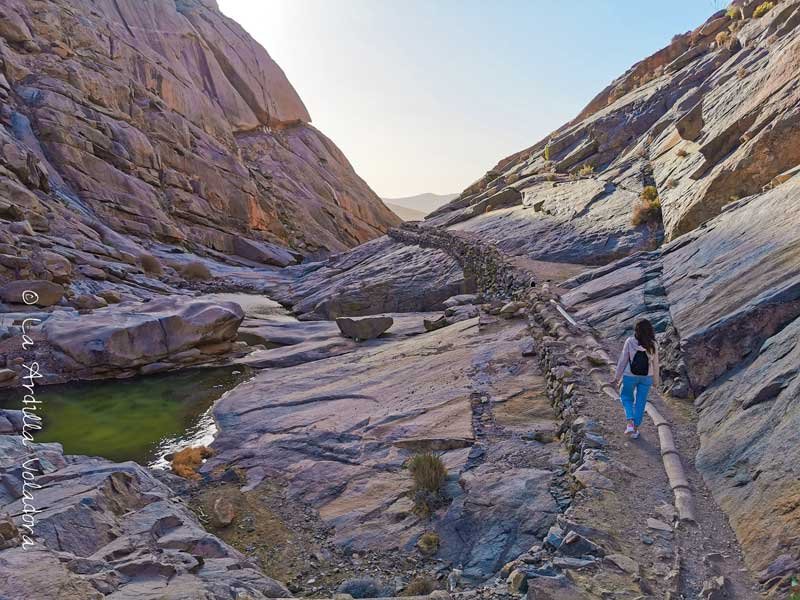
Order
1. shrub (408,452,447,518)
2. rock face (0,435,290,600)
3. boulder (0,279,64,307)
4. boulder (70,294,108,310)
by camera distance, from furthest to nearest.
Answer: boulder (70,294,108,310) < boulder (0,279,64,307) < shrub (408,452,447,518) < rock face (0,435,290,600)

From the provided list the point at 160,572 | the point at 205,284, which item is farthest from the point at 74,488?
the point at 205,284

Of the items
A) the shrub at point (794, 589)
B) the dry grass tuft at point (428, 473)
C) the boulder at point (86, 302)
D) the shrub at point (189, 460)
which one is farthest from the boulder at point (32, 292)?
the shrub at point (794, 589)

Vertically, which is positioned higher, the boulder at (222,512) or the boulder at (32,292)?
the boulder at (32,292)

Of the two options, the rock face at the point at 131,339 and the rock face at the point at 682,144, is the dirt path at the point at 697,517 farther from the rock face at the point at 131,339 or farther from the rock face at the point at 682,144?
the rock face at the point at 131,339

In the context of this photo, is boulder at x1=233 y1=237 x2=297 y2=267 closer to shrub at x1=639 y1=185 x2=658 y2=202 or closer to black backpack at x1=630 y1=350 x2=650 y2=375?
shrub at x1=639 y1=185 x2=658 y2=202

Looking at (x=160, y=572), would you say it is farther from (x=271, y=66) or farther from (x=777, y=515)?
(x=271, y=66)

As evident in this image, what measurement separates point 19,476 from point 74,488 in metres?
1.15

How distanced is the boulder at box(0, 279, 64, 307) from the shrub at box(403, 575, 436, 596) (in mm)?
23516

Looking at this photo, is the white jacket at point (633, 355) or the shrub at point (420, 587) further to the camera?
the white jacket at point (633, 355)

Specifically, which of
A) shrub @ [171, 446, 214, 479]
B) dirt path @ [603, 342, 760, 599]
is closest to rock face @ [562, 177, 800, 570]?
dirt path @ [603, 342, 760, 599]

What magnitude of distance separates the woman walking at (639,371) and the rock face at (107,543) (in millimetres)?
5746

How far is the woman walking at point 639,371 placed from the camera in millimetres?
8586

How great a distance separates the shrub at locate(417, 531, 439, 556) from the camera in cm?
812

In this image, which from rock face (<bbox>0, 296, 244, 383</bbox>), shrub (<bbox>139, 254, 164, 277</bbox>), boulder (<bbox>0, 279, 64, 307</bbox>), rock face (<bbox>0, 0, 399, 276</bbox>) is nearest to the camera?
rock face (<bbox>0, 296, 244, 383</bbox>)
